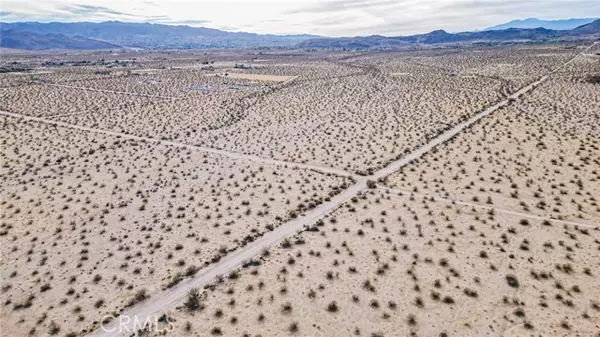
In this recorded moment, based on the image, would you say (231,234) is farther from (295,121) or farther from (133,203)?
(295,121)

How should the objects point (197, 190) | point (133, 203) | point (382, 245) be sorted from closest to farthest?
1. point (382, 245)
2. point (133, 203)
3. point (197, 190)

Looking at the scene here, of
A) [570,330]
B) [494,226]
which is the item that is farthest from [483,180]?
[570,330]
